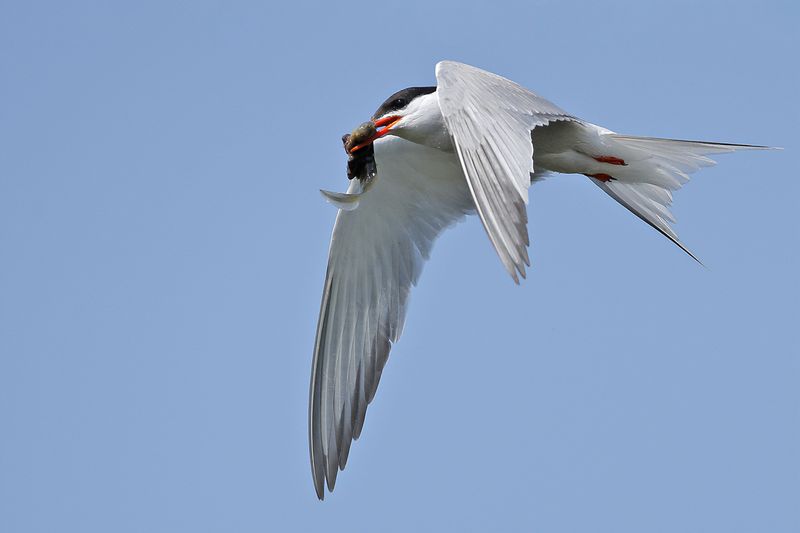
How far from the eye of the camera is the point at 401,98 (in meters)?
6.64

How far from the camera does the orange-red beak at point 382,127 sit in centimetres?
657

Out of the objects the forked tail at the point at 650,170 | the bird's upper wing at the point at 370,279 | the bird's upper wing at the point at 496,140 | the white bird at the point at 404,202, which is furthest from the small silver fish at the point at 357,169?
the forked tail at the point at 650,170

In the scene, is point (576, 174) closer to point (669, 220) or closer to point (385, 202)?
point (669, 220)

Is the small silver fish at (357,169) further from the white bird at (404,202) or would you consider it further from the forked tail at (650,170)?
the forked tail at (650,170)

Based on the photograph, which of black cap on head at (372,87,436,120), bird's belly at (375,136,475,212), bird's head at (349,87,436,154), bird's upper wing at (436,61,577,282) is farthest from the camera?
bird's belly at (375,136,475,212)

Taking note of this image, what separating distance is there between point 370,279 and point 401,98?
4.33ft

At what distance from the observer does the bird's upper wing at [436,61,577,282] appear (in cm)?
482

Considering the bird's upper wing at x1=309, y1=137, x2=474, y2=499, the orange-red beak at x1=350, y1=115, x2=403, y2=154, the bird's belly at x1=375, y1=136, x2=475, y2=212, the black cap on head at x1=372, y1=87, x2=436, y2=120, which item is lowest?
the bird's upper wing at x1=309, y1=137, x2=474, y2=499

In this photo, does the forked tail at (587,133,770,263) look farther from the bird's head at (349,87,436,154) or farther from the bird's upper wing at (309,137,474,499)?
the bird's head at (349,87,436,154)

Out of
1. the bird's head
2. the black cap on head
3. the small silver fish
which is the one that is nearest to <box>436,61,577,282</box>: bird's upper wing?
the bird's head

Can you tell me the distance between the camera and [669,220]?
700cm

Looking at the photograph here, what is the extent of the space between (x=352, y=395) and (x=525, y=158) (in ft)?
8.33

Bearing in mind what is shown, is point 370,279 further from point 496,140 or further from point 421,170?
point 496,140

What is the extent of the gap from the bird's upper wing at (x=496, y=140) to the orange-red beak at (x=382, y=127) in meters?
0.72
